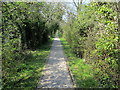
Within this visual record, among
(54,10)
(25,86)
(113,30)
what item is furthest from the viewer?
(54,10)

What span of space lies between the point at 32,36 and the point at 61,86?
8.01m

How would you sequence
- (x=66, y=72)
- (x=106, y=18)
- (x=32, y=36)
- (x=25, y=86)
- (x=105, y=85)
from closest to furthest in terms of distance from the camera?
(x=106, y=18) < (x=105, y=85) < (x=25, y=86) < (x=66, y=72) < (x=32, y=36)

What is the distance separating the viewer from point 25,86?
379cm

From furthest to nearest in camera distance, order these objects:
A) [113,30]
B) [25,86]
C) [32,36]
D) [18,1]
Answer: [32,36]
[18,1]
[25,86]
[113,30]

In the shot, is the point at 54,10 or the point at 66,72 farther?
the point at 54,10

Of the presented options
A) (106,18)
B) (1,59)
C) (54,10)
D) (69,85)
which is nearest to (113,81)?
(69,85)

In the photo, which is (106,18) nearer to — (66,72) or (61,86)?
(61,86)

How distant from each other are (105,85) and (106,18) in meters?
2.21

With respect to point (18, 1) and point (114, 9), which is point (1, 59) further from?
point (114, 9)

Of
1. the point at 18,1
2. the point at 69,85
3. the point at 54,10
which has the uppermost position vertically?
the point at 54,10

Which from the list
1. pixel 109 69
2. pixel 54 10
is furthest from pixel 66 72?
pixel 54 10

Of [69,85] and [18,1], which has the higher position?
[18,1]

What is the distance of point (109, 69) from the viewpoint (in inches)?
125

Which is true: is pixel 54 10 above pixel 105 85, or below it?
above
